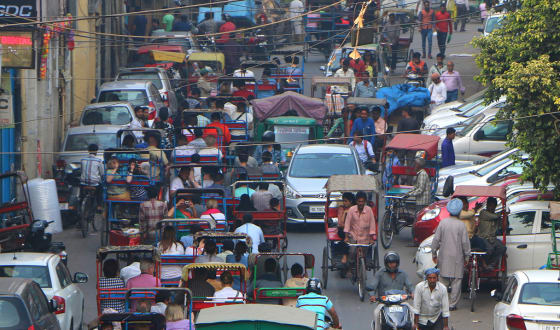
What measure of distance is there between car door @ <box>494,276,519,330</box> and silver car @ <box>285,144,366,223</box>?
284 inches

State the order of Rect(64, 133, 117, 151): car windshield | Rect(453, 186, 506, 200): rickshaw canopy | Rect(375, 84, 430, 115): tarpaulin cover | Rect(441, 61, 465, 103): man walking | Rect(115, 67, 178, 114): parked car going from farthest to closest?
Rect(441, 61, 465, 103): man walking < Rect(115, 67, 178, 114): parked car < Rect(375, 84, 430, 115): tarpaulin cover < Rect(64, 133, 117, 151): car windshield < Rect(453, 186, 506, 200): rickshaw canopy

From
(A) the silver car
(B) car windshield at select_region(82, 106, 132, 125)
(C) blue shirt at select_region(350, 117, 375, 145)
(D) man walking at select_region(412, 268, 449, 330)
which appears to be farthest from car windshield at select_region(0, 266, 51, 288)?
(C) blue shirt at select_region(350, 117, 375, 145)

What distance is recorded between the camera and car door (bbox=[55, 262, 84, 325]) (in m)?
13.7

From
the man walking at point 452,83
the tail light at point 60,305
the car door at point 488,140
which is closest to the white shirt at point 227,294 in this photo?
the tail light at point 60,305

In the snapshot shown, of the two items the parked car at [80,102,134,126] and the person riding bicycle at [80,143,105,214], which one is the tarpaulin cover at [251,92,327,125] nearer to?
the parked car at [80,102,134,126]

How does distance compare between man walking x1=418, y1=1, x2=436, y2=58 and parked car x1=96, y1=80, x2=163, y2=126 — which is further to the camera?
man walking x1=418, y1=1, x2=436, y2=58

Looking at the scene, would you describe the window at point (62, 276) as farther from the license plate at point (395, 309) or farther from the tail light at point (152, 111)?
the tail light at point (152, 111)

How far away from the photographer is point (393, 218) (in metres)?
19.8

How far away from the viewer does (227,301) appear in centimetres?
1350

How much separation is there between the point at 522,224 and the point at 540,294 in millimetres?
4024

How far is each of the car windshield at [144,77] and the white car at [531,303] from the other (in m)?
18.2

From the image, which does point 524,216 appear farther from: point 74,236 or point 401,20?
point 401,20

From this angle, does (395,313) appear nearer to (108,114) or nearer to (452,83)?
(108,114)

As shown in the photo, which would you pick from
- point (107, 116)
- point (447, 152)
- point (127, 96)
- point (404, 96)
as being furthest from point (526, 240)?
point (127, 96)
